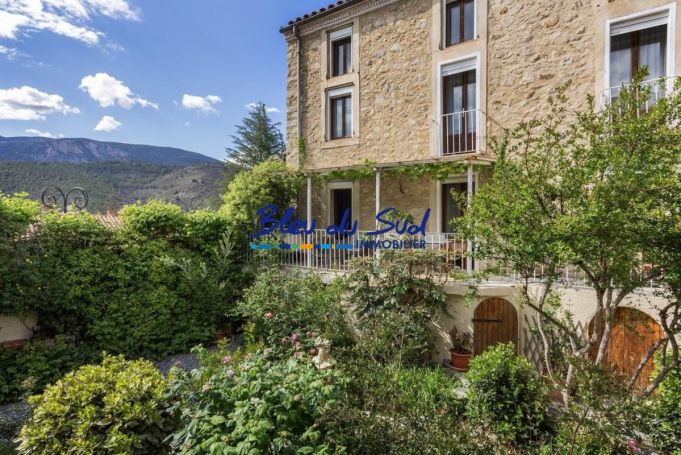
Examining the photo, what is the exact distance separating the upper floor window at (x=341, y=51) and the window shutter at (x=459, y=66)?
3.34m

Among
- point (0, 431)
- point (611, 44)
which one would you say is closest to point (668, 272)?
point (611, 44)

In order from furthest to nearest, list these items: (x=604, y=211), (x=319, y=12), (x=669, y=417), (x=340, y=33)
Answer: (x=340, y=33)
(x=319, y=12)
(x=669, y=417)
(x=604, y=211)

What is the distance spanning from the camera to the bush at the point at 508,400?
500 centimetres

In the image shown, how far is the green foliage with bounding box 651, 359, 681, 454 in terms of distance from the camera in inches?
167

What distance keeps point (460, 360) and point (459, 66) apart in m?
7.64

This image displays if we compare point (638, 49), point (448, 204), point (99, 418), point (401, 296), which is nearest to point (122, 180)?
point (448, 204)

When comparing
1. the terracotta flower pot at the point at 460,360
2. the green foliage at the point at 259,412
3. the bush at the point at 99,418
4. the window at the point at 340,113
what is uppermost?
the window at the point at 340,113

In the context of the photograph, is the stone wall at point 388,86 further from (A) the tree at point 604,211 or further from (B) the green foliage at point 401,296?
(A) the tree at point 604,211

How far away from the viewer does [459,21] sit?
10.4 metres

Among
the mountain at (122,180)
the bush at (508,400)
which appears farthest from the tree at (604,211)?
the mountain at (122,180)

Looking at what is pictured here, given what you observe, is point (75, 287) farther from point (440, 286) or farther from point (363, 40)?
point (363, 40)

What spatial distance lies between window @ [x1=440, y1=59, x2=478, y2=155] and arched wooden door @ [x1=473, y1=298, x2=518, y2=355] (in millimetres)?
4287

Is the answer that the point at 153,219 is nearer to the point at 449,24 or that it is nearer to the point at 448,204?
the point at 448,204

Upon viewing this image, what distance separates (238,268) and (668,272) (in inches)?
363
